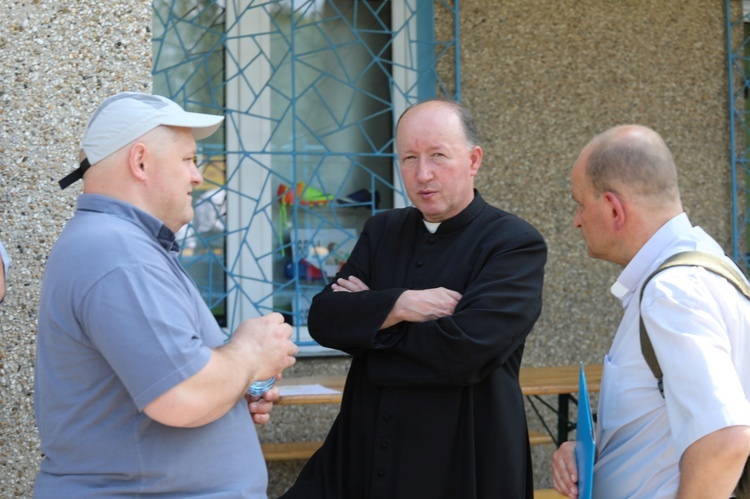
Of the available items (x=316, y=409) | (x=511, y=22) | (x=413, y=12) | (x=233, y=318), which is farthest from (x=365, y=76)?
(x=316, y=409)

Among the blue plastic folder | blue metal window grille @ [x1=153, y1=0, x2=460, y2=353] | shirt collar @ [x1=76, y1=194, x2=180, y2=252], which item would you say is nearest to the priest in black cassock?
the blue plastic folder

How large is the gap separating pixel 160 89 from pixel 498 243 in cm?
264

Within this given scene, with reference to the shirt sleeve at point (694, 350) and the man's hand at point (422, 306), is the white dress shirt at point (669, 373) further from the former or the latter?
the man's hand at point (422, 306)

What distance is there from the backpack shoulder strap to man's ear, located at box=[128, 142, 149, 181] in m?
1.12

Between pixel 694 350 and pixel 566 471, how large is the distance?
0.58 m

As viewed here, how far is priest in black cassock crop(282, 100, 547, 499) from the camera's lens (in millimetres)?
2662

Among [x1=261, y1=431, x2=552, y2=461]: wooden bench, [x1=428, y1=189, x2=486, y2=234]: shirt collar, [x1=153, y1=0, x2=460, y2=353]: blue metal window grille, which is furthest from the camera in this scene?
[x1=153, y1=0, x2=460, y2=353]: blue metal window grille

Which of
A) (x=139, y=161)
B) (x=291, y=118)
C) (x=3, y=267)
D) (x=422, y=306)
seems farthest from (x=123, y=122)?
(x=291, y=118)

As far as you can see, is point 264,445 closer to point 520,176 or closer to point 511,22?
point 520,176

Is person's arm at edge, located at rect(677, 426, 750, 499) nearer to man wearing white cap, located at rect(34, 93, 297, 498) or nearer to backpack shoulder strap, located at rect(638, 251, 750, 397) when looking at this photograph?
backpack shoulder strap, located at rect(638, 251, 750, 397)

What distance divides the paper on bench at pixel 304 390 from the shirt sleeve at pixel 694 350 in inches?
94.0

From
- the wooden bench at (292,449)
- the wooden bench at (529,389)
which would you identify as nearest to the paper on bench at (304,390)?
the wooden bench at (529,389)

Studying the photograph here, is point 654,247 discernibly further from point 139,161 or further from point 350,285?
point 139,161

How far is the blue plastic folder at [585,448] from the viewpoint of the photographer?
2.14 metres
